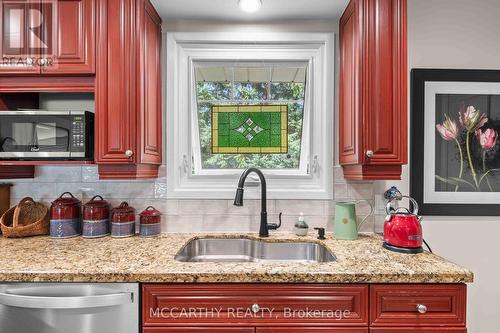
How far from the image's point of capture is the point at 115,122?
1537 millimetres

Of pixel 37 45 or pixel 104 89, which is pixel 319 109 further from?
pixel 37 45

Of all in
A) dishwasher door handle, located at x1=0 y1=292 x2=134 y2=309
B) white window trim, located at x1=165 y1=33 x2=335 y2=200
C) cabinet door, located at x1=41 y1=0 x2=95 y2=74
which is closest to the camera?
dishwasher door handle, located at x1=0 y1=292 x2=134 y2=309

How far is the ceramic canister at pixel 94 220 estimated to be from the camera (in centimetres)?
176

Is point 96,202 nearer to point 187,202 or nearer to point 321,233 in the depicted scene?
point 187,202

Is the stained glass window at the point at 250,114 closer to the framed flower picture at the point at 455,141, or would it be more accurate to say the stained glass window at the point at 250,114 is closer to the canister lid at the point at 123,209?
the canister lid at the point at 123,209

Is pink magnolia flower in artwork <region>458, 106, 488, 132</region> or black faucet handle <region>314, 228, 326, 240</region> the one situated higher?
pink magnolia flower in artwork <region>458, 106, 488, 132</region>

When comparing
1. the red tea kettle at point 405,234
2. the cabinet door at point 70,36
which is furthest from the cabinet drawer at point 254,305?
the cabinet door at point 70,36

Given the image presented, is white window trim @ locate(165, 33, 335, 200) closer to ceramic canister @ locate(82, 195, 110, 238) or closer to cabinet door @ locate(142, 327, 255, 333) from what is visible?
ceramic canister @ locate(82, 195, 110, 238)

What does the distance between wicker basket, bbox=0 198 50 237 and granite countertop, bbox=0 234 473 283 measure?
0.31 m

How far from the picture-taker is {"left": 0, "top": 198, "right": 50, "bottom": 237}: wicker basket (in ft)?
5.62

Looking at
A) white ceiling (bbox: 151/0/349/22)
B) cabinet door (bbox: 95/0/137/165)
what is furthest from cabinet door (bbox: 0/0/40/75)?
white ceiling (bbox: 151/0/349/22)

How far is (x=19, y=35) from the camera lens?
61.8 inches

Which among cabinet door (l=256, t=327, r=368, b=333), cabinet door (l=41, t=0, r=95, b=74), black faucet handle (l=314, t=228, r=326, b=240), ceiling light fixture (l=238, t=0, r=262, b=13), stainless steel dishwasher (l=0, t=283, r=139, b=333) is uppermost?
ceiling light fixture (l=238, t=0, r=262, b=13)

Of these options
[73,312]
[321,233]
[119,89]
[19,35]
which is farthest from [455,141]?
[19,35]
